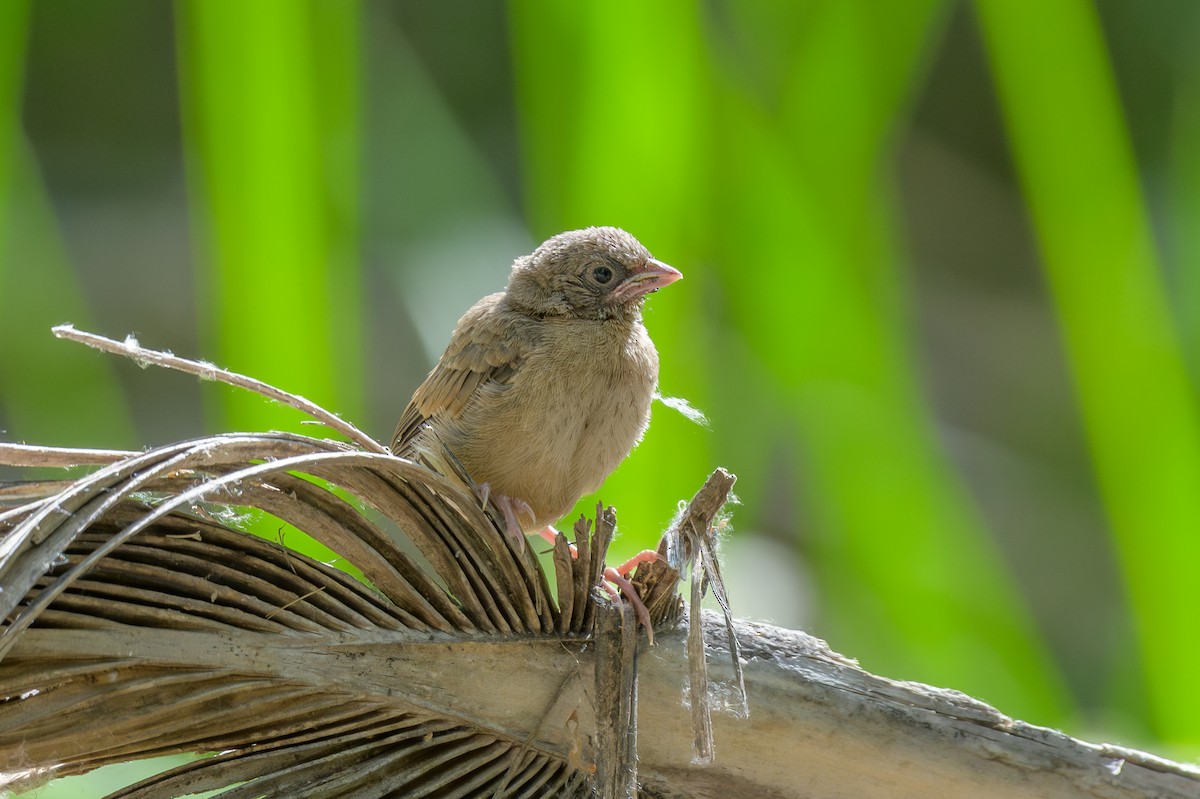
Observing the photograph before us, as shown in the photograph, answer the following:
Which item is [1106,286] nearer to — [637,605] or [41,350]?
[637,605]

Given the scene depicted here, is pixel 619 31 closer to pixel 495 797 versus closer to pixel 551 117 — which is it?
pixel 551 117

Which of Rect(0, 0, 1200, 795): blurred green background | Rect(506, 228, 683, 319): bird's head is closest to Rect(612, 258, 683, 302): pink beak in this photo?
Rect(506, 228, 683, 319): bird's head

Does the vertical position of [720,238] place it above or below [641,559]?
above

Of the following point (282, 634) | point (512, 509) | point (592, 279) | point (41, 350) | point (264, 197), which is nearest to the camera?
point (282, 634)

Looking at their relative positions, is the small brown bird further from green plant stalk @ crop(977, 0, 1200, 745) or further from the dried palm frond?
green plant stalk @ crop(977, 0, 1200, 745)

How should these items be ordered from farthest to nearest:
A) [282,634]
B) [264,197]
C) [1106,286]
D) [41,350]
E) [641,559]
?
[41,350], [1106,286], [264,197], [641,559], [282,634]

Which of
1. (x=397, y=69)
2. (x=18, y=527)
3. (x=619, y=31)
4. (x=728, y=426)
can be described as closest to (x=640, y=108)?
(x=619, y=31)

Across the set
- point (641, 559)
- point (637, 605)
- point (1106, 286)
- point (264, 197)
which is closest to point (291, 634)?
point (637, 605)

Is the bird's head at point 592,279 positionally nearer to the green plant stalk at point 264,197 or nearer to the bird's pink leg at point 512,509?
the bird's pink leg at point 512,509
